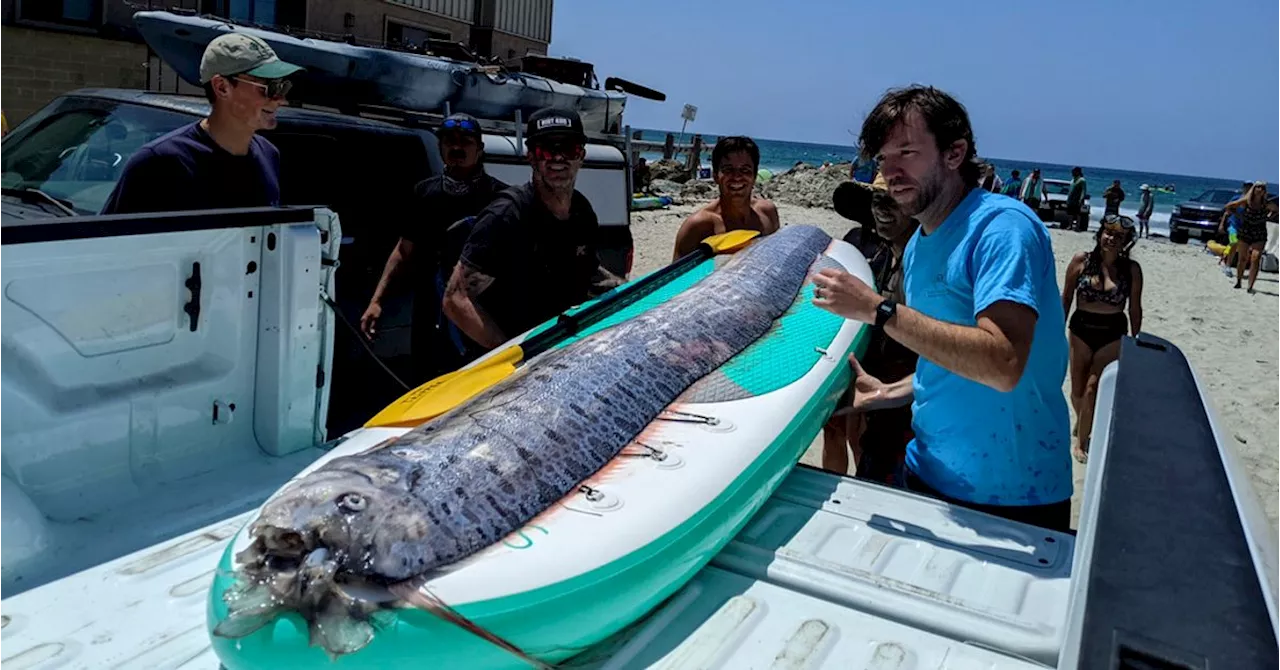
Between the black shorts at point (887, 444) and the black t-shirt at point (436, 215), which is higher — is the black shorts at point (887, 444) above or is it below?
below

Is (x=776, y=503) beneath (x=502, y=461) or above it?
beneath

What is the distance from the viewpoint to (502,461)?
2.37 metres

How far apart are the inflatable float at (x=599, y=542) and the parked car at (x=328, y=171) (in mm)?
1849

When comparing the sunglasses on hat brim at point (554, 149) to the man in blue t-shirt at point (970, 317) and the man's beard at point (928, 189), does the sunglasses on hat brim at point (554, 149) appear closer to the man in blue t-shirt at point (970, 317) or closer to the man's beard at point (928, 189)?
the man in blue t-shirt at point (970, 317)

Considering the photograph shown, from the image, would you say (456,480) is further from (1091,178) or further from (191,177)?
(1091,178)

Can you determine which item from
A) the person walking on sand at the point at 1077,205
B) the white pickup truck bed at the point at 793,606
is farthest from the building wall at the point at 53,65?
the person walking on sand at the point at 1077,205

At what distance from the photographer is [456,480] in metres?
2.25

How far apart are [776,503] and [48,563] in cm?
199

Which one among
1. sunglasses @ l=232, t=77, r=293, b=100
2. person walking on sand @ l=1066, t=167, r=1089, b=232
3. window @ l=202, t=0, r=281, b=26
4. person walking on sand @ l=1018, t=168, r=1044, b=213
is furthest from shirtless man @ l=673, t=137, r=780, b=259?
person walking on sand @ l=1066, t=167, r=1089, b=232

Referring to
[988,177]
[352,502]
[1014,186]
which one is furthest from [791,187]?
[352,502]

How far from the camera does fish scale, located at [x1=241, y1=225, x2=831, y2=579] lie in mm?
2113

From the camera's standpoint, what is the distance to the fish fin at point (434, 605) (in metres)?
1.96

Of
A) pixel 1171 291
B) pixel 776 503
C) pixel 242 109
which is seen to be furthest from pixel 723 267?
pixel 1171 291

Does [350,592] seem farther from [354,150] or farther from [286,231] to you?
[354,150]
